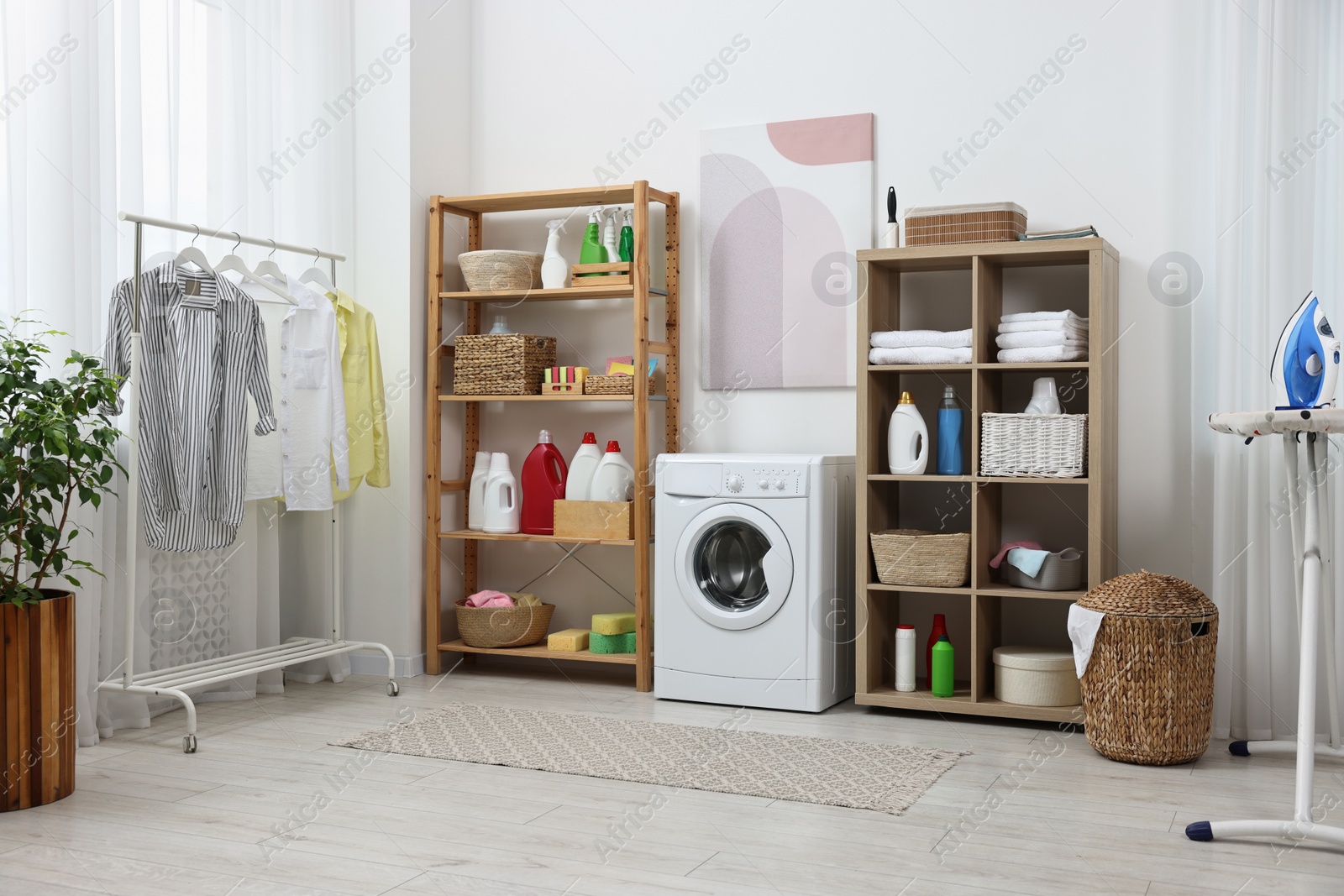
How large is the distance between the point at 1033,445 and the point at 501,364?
175 cm

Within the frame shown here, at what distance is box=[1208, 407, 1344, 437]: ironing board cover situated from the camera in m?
2.16

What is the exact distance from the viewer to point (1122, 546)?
3.47 meters

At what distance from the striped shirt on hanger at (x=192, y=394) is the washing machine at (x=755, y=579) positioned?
126 cm

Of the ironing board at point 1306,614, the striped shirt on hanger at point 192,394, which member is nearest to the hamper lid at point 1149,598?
the ironing board at point 1306,614

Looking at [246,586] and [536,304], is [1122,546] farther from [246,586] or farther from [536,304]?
[246,586]

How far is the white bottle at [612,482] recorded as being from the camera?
12.7 ft

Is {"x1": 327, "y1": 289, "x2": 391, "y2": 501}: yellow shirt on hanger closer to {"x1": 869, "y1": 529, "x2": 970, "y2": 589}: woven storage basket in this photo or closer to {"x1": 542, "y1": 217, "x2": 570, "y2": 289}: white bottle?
{"x1": 542, "y1": 217, "x2": 570, "y2": 289}: white bottle

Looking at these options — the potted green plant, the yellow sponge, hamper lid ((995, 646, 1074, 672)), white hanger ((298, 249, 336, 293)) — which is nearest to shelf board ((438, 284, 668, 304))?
white hanger ((298, 249, 336, 293))

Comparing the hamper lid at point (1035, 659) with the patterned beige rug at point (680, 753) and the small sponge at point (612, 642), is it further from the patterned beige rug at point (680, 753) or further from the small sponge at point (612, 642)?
the small sponge at point (612, 642)

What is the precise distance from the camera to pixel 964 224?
3322 mm

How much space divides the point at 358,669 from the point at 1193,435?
278 centimetres

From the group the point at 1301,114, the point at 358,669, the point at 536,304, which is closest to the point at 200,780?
the point at 358,669

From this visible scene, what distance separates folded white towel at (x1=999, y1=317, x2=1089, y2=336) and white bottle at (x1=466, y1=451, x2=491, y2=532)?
182cm

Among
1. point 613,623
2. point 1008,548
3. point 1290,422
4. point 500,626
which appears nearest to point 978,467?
point 1008,548
